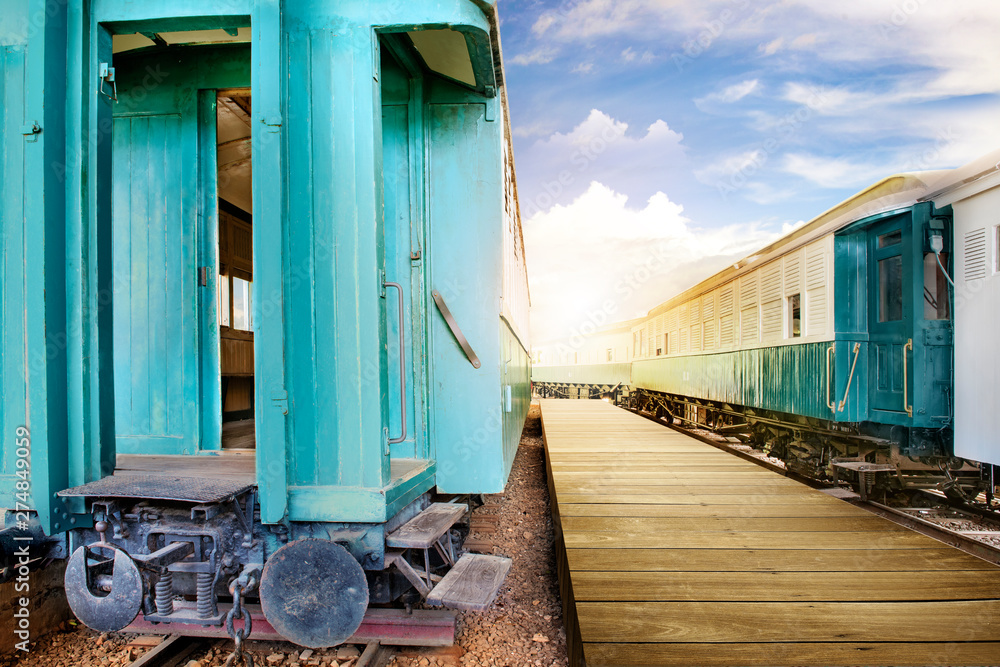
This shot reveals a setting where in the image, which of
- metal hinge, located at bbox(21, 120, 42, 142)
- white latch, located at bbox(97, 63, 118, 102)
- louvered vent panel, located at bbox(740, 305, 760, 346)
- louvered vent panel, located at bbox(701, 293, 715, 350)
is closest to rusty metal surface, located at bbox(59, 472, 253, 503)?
metal hinge, located at bbox(21, 120, 42, 142)

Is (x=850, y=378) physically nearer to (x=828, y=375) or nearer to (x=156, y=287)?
(x=828, y=375)

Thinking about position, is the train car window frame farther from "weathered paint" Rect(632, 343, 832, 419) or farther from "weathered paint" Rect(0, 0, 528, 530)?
"weathered paint" Rect(0, 0, 528, 530)

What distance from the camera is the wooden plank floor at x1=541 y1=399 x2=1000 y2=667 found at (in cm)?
192

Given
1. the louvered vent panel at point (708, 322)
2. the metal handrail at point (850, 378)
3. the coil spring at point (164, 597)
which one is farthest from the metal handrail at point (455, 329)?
the louvered vent panel at point (708, 322)

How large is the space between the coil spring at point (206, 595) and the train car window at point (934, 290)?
6.33 metres

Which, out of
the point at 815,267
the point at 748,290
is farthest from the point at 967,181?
the point at 748,290

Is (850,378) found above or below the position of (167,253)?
below

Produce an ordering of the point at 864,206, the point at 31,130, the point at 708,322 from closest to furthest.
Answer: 1. the point at 31,130
2. the point at 864,206
3. the point at 708,322

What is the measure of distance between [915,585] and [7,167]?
4.58 meters

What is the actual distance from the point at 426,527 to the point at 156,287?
7.43ft

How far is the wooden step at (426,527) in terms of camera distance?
2.14 metres

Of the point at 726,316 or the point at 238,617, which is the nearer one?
the point at 238,617

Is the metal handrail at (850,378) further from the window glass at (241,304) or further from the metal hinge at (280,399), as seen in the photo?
the window glass at (241,304)

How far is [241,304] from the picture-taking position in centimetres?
630
